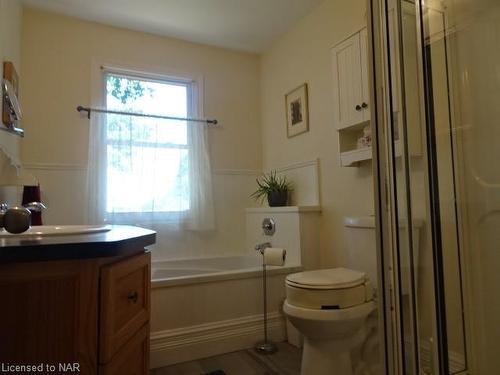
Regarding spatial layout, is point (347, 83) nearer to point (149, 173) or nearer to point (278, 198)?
point (278, 198)

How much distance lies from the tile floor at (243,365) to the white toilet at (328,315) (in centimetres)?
34

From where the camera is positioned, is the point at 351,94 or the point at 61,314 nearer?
the point at 61,314

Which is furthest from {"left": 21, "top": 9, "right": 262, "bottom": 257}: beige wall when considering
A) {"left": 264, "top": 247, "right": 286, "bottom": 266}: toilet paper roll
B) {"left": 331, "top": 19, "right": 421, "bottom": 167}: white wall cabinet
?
{"left": 331, "top": 19, "right": 421, "bottom": 167}: white wall cabinet

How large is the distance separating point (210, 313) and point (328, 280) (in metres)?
0.91

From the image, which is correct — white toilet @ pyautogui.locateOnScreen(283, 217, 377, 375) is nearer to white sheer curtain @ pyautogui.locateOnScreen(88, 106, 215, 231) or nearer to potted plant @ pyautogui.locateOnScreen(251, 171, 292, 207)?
potted plant @ pyautogui.locateOnScreen(251, 171, 292, 207)

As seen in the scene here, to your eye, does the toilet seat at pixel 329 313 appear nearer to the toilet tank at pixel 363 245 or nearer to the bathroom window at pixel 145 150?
the toilet tank at pixel 363 245

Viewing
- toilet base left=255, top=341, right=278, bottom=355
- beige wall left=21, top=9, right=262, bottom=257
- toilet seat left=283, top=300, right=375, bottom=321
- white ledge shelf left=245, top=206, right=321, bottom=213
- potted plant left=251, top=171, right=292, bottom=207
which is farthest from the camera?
potted plant left=251, top=171, right=292, bottom=207

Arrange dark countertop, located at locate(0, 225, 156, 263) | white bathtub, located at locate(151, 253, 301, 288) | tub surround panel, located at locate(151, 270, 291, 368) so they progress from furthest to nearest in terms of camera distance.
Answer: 1. white bathtub, located at locate(151, 253, 301, 288)
2. tub surround panel, located at locate(151, 270, 291, 368)
3. dark countertop, located at locate(0, 225, 156, 263)

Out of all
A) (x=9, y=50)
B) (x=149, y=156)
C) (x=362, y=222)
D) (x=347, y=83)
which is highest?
(x=9, y=50)

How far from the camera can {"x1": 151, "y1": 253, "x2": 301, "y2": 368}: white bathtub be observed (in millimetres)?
2002

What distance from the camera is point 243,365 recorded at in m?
1.94

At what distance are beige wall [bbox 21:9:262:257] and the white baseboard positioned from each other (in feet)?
3.17

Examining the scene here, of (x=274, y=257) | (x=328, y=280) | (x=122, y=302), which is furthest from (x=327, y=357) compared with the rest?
(x=122, y=302)

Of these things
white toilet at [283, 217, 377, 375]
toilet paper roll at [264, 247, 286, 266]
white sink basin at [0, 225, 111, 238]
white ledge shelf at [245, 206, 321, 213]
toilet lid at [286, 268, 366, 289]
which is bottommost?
white toilet at [283, 217, 377, 375]
